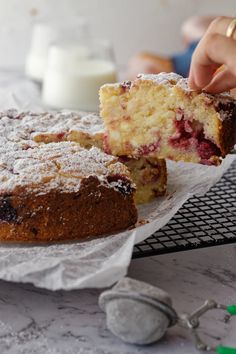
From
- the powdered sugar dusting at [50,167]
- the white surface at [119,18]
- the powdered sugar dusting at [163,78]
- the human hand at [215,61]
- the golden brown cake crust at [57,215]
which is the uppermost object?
the human hand at [215,61]

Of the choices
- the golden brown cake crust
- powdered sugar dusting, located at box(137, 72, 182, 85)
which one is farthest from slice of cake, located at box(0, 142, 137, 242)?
powdered sugar dusting, located at box(137, 72, 182, 85)

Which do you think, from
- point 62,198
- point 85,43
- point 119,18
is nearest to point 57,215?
point 62,198

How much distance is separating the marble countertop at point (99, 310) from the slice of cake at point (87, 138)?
1.04 feet

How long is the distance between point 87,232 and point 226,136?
45 centimetres

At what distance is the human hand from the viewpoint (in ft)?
4.88

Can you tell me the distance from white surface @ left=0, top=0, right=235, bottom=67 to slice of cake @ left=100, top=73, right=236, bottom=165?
282cm

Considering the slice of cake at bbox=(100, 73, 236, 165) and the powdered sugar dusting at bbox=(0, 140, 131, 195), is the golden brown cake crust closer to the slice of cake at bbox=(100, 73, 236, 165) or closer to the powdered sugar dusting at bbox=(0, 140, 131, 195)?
the powdered sugar dusting at bbox=(0, 140, 131, 195)

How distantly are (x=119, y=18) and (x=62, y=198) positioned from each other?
3.47 m

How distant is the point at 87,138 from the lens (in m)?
1.76

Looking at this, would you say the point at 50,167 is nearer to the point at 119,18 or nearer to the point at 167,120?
the point at 167,120

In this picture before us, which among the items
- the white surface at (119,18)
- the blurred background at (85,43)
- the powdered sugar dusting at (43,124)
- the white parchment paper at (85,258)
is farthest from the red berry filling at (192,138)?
the white surface at (119,18)

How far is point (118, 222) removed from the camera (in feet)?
4.83

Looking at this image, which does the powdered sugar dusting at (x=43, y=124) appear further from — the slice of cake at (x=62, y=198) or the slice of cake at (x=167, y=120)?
the slice of cake at (x=62, y=198)

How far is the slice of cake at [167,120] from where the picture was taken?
1625 millimetres
